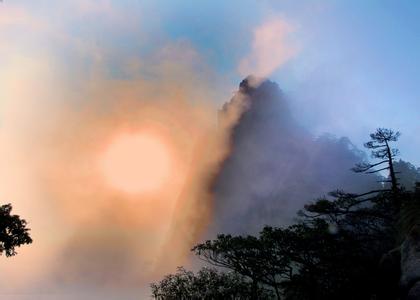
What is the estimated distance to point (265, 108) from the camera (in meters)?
193

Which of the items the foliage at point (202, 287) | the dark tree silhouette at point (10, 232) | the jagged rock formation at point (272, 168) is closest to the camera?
the dark tree silhouette at point (10, 232)

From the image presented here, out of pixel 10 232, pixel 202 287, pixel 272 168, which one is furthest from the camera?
pixel 272 168

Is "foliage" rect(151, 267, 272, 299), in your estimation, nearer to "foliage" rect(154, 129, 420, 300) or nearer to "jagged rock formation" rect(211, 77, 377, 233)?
"foliage" rect(154, 129, 420, 300)

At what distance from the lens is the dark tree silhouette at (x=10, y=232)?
3005 cm

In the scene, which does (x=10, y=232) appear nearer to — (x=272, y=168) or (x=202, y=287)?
(x=202, y=287)

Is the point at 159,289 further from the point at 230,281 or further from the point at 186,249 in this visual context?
the point at 186,249

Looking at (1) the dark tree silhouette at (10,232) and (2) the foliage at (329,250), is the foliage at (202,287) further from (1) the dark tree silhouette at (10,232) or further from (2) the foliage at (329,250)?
(1) the dark tree silhouette at (10,232)

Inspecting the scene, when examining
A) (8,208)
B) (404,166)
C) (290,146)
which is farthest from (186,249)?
(8,208)

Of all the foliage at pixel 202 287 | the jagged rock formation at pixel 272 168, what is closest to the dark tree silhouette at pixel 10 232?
the foliage at pixel 202 287

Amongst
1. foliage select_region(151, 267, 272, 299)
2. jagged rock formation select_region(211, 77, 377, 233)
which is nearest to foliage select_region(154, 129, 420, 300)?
foliage select_region(151, 267, 272, 299)

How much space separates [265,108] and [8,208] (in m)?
171

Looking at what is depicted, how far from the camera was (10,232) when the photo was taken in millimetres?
30469

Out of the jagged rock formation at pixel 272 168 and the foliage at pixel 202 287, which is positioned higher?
the jagged rock formation at pixel 272 168

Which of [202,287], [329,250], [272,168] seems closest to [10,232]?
[202,287]
